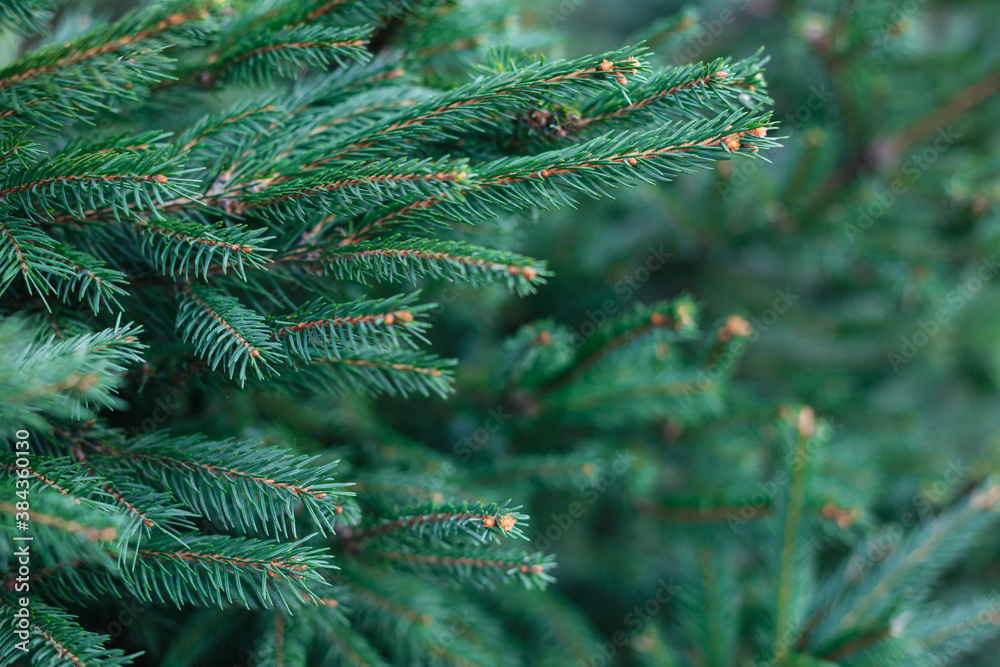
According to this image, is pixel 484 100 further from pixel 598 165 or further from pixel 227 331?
pixel 227 331

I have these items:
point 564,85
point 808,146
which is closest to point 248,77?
point 564,85

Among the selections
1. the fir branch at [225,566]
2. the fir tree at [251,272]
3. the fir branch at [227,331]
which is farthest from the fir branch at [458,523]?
the fir branch at [227,331]

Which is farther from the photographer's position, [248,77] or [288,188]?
[248,77]

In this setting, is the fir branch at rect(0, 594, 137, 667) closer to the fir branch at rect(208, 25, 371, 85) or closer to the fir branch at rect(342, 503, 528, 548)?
the fir branch at rect(342, 503, 528, 548)

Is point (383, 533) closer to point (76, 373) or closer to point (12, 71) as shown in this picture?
point (76, 373)

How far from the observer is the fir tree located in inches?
22.8

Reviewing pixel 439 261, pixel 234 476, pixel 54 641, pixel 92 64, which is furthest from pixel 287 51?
pixel 54 641

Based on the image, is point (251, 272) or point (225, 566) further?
point (251, 272)

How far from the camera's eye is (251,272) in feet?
2.30

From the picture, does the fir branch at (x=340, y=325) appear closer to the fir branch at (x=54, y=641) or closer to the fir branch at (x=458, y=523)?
the fir branch at (x=458, y=523)

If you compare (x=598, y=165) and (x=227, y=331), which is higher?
(x=598, y=165)

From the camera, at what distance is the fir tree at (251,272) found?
58cm

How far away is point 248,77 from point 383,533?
0.55 m

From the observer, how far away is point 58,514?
48cm
